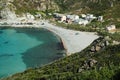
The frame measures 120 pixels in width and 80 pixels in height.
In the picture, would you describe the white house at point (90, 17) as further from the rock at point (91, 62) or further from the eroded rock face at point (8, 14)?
the rock at point (91, 62)

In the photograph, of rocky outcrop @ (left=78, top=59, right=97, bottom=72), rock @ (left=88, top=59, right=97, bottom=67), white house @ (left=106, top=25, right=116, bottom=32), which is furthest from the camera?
white house @ (left=106, top=25, right=116, bottom=32)

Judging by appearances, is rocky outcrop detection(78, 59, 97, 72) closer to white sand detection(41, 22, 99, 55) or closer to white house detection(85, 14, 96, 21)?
white sand detection(41, 22, 99, 55)

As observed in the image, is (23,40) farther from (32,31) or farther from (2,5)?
(2,5)

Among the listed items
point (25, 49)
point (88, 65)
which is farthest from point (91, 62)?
point (25, 49)

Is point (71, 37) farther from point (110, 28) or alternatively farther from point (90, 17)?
point (90, 17)

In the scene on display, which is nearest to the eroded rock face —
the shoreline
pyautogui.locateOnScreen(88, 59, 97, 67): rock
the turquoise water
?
the shoreline

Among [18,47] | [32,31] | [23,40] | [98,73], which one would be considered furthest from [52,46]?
[98,73]

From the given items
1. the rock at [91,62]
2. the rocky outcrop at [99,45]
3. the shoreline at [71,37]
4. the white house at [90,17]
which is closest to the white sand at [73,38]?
the shoreline at [71,37]
